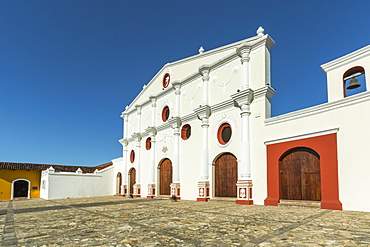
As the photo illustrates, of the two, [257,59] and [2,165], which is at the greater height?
[257,59]

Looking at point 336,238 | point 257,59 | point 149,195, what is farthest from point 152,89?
point 336,238

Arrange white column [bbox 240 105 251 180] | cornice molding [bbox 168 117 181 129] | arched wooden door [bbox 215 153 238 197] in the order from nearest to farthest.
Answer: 1. white column [bbox 240 105 251 180]
2. arched wooden door [bbox 215 153 238 197]
3. cornice molding [bbox 168 117 181 129]

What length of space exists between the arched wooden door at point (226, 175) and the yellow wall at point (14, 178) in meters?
20.9

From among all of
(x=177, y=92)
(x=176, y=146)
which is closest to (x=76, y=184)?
(x=176, y=146)

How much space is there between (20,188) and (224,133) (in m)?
22.5

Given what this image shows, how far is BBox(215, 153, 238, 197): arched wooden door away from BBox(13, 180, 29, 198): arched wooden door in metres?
21.4

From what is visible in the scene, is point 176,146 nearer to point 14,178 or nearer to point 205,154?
point 205,154

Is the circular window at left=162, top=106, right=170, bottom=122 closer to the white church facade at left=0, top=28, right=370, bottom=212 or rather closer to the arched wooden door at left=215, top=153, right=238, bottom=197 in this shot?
the white church facade at left=0, top=28, right=370, bottom=212

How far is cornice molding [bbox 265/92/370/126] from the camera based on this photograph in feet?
30.3

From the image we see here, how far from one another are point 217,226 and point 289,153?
6.54m

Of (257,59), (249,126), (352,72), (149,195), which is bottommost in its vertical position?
(149,195)

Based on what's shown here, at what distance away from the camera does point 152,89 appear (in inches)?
879

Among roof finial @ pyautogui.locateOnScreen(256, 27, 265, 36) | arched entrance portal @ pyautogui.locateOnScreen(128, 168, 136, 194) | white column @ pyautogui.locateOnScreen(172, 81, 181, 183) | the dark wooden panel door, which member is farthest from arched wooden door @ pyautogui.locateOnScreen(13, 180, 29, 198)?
roof finial @ pyautogui.locateOnScreen(256, 27, 265, 36)

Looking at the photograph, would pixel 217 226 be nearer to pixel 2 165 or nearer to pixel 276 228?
pixel 276 228
